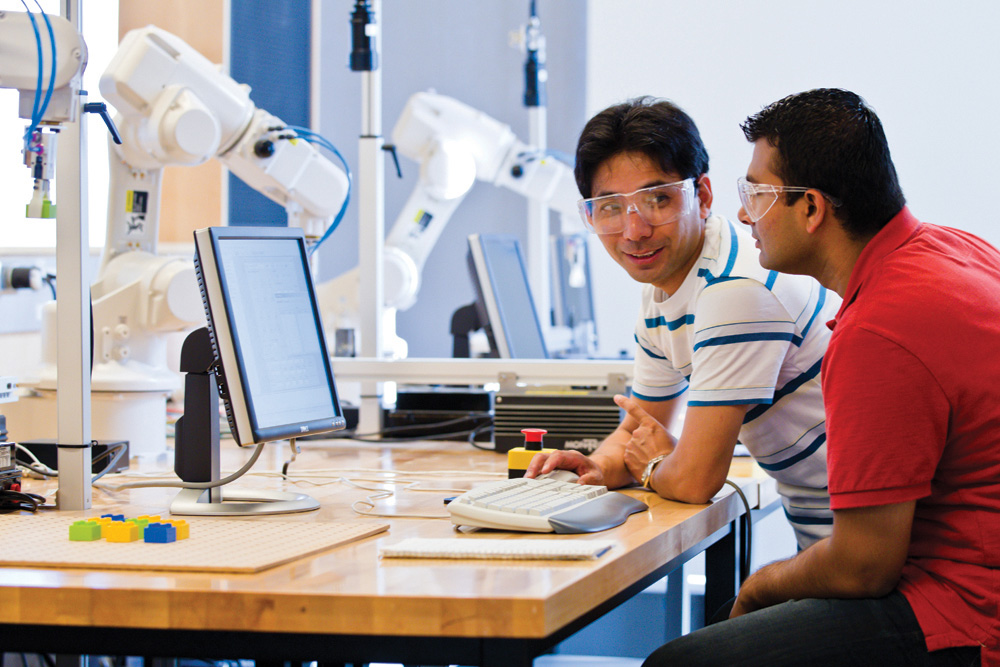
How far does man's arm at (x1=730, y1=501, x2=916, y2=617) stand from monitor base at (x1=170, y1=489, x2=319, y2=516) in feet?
2.36

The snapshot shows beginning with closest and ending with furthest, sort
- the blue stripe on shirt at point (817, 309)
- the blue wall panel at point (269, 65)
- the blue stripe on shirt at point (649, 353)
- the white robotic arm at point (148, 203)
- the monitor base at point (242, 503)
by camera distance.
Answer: the monitor base at point (242, 503)
the blue stripe on shirt at point (817, 309)
the blue stripe on shirt at point (649, 353)
the white robotic arm at point (148, 203)
the blue wall panel at point (269, 65)

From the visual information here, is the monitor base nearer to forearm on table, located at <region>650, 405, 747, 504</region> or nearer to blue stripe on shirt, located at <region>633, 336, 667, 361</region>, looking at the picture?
forearm on table, located at <region>650, 405, 747, 504</region>

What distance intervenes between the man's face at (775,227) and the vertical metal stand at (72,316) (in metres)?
0.99

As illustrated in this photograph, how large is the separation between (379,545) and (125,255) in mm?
1370

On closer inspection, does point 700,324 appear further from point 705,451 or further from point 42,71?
point 42,71

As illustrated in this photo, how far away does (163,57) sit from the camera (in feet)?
7.06

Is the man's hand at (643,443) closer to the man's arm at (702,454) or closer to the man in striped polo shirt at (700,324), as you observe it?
the man in striped polo shirt at (700,324)

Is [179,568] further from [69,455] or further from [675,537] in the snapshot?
[675,537]

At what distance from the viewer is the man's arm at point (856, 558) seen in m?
1.14

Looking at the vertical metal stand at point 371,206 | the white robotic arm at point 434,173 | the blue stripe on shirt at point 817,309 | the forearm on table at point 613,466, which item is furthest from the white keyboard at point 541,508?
the white robotic arm at point 434,173

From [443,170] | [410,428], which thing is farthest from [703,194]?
[443,170]

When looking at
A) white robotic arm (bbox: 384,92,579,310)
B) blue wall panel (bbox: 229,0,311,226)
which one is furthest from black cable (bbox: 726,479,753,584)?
blue wall panel (bbox: 229,0,311,226)

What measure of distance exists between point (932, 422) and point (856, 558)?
191 millimetres

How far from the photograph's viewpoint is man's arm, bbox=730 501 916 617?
1140 millimetres
